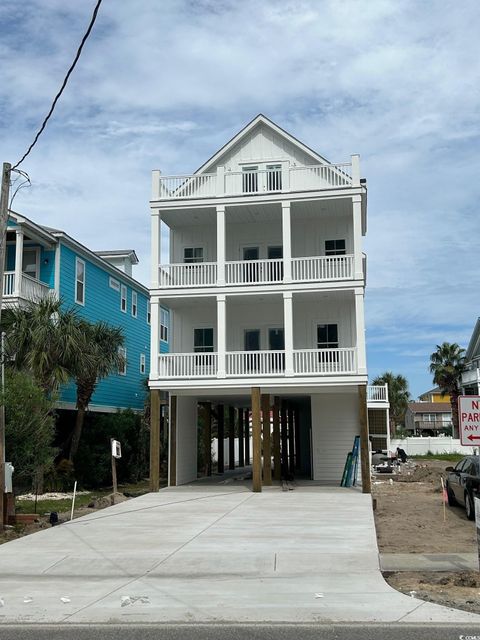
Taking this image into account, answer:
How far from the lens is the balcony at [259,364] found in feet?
75.0

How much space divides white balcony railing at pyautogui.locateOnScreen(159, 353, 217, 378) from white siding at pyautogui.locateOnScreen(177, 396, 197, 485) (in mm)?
2429

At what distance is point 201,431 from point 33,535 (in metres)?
19.5

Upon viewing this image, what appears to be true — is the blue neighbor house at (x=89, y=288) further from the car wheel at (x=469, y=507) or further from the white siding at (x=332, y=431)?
the car wheel at (x=469, y=507)

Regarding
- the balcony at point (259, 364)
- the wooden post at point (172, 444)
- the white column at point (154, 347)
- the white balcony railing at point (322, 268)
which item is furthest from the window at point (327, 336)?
the white column at point (154, 347)

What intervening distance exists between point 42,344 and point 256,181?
9.51 metres

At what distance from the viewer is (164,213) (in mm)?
25125

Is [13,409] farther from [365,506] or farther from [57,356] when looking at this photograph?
[365,506]

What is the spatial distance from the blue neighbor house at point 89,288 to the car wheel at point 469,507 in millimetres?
14465

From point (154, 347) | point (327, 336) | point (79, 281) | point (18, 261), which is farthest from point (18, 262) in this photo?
point (327, 336)

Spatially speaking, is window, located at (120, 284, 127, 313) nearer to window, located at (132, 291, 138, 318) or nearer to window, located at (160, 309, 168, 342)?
window, located at (132, 291, 138, 318)

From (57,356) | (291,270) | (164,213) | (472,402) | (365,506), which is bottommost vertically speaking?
(365,506)

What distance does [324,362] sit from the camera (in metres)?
22.9

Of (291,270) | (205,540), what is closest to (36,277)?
(291,270)

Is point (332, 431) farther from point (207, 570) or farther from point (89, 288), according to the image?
point (207, 570)
